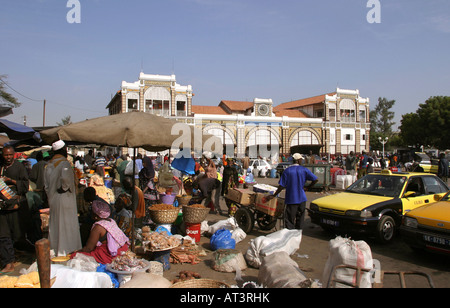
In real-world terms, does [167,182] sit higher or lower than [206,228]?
higher

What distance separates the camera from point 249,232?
745 centimetres

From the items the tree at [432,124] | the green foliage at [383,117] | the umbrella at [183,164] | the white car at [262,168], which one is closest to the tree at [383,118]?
the green foliage at [383,117]

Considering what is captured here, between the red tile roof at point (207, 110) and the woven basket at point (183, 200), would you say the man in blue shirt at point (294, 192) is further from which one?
the red tile roof at point (207, 110)

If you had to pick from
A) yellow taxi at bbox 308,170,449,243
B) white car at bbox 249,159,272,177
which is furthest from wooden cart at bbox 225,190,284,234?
white car at bbox 249,159,272,177

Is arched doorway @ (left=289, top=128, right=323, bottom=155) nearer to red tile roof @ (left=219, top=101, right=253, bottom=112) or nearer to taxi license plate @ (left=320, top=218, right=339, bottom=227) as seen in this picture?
red tile roof @ (left=219, top=101, right=253, bottom=112)

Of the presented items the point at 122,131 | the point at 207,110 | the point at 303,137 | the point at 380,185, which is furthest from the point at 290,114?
the point at 122,131

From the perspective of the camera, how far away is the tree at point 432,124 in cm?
4394

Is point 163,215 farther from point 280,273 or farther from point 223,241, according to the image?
point 280,273

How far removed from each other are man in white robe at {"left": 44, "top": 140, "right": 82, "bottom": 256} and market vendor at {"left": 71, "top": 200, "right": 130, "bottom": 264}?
0.60m

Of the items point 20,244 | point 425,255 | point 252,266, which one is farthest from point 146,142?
point 425,255

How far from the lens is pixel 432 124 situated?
4506 cm

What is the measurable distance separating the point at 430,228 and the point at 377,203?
51.0 inches
